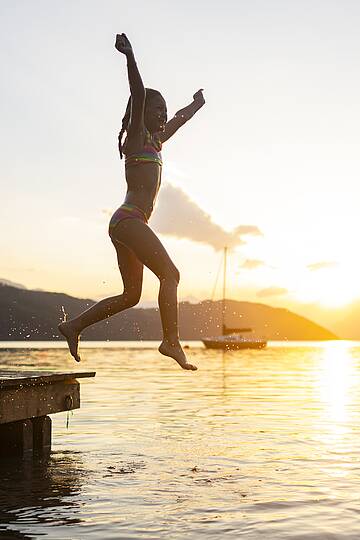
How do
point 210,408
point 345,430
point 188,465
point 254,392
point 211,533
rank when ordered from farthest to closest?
point 254,392
point 210,408
point 345,430
point 188,465
point 211,533

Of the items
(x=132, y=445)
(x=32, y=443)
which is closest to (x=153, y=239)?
(x=32, y=443)

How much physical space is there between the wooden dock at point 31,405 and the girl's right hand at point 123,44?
6945mm

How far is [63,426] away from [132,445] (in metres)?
4.29

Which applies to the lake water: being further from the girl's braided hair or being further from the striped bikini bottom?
the girl's braided hair

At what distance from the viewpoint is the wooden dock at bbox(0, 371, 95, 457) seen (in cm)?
1375

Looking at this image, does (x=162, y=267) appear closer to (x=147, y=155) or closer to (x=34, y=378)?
(x=147, y=155)

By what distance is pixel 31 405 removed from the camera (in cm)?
1467

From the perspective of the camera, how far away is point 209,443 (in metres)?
18.0

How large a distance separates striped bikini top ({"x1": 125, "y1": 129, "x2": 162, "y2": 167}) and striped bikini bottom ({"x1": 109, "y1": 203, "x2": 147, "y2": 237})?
1.44ft

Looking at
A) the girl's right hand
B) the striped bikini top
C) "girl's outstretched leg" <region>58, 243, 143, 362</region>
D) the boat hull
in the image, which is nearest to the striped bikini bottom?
"girl's outstretched leg" <region>58, 243, 143, 362</region>

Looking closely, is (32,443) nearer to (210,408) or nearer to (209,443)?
(209,443)

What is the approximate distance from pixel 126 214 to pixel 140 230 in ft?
0.79

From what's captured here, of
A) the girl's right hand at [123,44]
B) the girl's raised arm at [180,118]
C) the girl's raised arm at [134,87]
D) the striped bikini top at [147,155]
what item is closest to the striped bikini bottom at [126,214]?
the striped bikini top at [147,155]

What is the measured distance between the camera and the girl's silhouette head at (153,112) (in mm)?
8297
